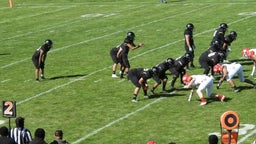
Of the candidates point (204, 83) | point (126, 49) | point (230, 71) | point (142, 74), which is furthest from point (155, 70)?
point (126, 49)

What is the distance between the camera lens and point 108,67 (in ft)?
81.5

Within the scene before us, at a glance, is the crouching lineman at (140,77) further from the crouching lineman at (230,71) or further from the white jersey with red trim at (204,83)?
the crouching lineman at (230,71)

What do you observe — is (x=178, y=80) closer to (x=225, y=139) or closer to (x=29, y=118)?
(x=29, y=118)

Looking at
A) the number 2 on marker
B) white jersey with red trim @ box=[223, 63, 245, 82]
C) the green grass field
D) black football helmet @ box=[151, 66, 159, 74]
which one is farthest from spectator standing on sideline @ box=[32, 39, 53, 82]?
the number 2 on marker

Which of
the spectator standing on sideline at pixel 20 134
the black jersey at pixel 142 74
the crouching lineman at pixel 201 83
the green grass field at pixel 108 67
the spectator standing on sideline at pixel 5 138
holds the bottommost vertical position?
the green grass field at pixel 108 67

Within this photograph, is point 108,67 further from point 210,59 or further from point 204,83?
point 204,83

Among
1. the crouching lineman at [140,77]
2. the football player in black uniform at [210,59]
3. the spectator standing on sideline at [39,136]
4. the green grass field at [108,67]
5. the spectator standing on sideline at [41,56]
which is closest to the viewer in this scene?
the spectator standing on sideline at [39,136]

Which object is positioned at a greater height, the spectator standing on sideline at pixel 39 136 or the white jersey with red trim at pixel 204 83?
the spectator standing on sideline at pixel 39 136

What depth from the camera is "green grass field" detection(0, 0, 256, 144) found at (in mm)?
16844

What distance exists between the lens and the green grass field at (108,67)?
1684cm

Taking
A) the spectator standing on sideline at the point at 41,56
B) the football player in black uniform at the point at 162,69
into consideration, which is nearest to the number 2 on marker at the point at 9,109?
the football player in black uniform at the point at 162,69

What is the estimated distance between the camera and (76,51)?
28.5 metres

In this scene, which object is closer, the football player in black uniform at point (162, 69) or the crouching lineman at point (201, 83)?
the crouching lineman at point (201, 83)

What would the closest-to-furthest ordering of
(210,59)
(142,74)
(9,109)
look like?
1. (9,109)
2. (142,74)
3. (210,59)
